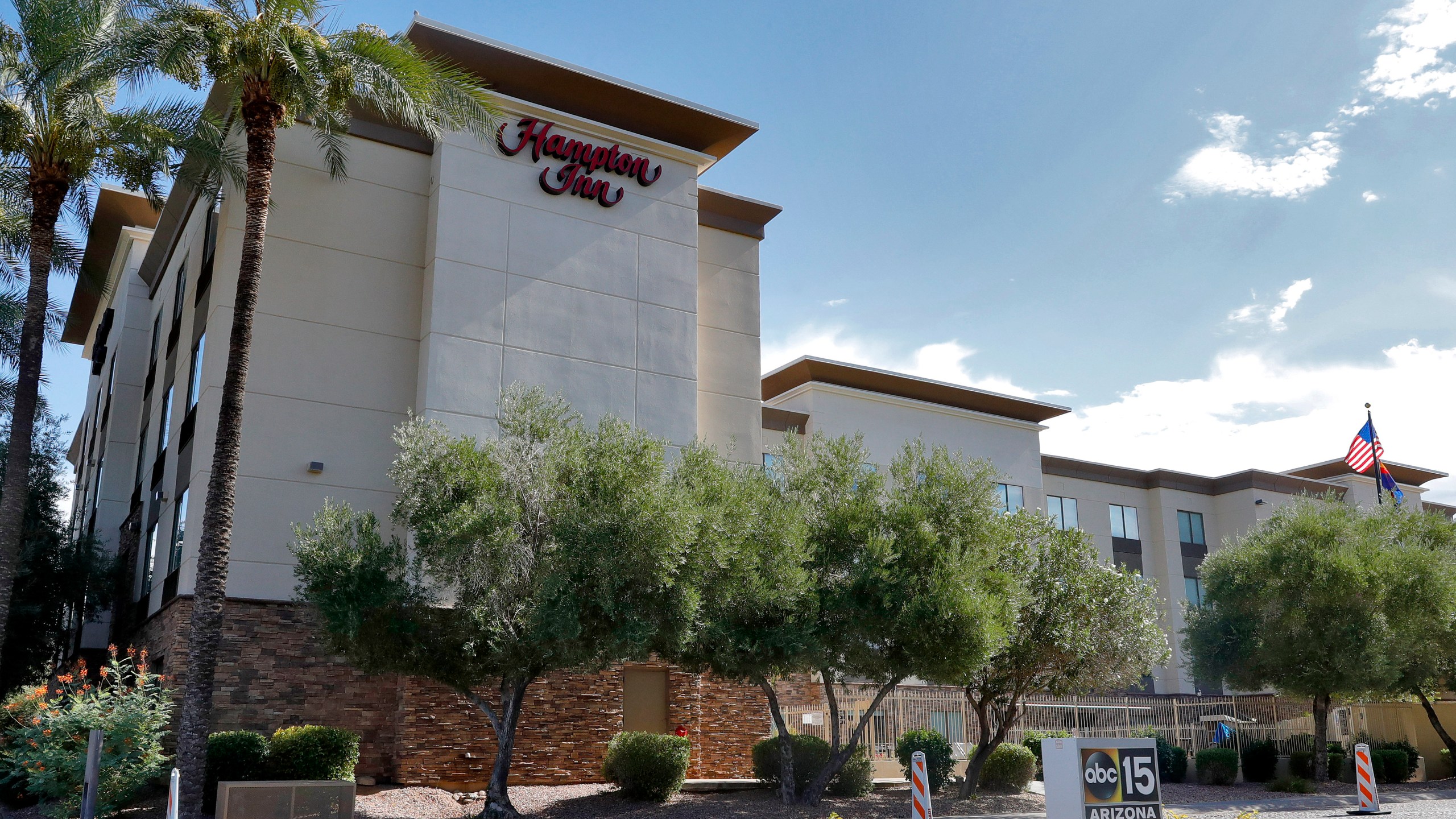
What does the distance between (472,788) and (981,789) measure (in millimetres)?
10930

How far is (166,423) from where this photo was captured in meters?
28.0

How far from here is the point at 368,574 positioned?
1769 centimetres

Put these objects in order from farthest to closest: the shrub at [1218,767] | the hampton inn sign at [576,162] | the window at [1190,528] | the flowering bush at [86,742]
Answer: the window at [1190,528] < the shrub at [1218,767] < the hampton inn sign at [576,162] < the flowering bush at [86,742]

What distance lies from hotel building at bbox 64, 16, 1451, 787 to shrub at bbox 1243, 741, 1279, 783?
12.7 metres

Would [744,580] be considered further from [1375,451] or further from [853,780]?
[1375,451]

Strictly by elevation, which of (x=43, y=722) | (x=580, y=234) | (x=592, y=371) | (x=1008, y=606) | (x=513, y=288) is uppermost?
(x=580, y=234)

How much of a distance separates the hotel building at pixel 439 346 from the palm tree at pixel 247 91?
3.75m

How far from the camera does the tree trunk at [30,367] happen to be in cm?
1986

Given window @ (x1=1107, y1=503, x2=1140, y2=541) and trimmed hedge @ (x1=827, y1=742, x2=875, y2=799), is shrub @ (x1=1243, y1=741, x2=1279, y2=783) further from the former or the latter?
window @ (x1=1107, y1=503, x2=1140, y2=541)

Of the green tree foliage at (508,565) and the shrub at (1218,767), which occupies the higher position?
the green tree foliage at (508,565)

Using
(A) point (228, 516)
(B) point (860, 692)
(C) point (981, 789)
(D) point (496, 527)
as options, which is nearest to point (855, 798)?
(C) point (981, 789)

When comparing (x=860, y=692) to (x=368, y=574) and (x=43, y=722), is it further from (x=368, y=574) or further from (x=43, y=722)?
(x=43, y=722)

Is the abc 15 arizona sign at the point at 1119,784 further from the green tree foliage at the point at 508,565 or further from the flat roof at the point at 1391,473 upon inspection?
the flat roof at the point at 1391,473

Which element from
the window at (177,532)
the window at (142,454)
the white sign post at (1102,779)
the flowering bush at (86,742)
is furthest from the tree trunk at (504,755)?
the window at (142,454)
